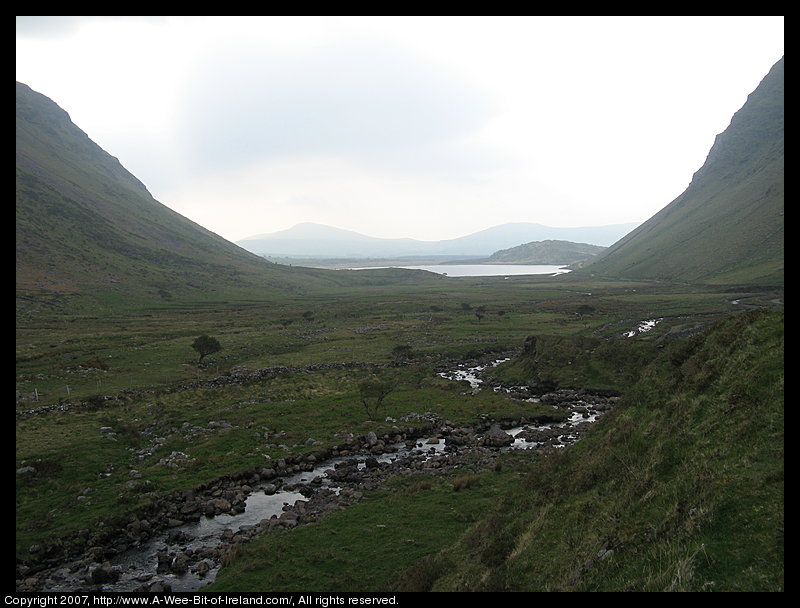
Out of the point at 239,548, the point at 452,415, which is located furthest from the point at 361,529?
the point at 452,415

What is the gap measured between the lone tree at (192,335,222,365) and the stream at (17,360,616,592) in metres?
43.4

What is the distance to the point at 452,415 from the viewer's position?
44.0m

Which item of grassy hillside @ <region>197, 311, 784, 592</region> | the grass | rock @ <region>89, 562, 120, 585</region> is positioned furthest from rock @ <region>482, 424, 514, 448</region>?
rock @ <region>89, 562, 120, 585</region>

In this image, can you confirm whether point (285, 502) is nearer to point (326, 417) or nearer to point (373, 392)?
point (326, 417)

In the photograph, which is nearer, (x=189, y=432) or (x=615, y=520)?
(x=615, y=520)

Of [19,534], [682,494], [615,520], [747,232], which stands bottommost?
[19,534]

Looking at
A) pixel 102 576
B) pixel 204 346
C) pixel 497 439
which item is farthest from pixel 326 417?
pixel 204 346

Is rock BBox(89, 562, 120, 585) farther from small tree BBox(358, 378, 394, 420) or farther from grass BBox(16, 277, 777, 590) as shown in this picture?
small tree BBox(358, 378, 394, 420)

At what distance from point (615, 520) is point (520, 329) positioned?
8709cm

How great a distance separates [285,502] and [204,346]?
50808mm

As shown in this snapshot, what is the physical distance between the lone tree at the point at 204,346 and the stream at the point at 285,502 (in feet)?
142

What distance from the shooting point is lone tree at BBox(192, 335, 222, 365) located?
7088 cm

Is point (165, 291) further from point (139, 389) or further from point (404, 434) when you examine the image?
point (404, 434)

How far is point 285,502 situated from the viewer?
27828mm
